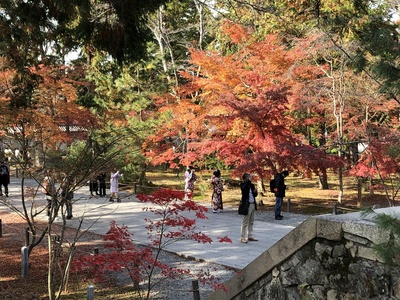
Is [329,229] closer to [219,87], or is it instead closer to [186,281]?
[186,281]

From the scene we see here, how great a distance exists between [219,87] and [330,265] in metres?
12.0

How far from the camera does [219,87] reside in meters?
15.1

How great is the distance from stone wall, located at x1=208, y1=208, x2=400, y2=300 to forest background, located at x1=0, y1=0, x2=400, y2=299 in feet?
9.71

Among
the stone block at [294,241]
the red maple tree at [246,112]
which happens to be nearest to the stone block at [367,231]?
the stone block at [294,241]

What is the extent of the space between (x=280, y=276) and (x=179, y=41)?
18.7 m

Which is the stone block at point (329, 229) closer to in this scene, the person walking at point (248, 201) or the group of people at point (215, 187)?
the person walking at point (248, 201)

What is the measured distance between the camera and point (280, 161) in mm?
12852

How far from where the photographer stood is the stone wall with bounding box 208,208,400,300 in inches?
123

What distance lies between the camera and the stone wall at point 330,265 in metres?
3.12

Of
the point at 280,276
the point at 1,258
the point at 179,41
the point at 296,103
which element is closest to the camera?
the point at 280,276

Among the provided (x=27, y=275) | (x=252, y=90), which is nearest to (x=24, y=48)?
(x=27, y=275)

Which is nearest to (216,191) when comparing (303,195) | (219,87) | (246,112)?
(246,112)

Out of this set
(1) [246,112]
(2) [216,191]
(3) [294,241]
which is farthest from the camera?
(2) [216,191]

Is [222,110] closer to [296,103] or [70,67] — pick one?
[296,103]
